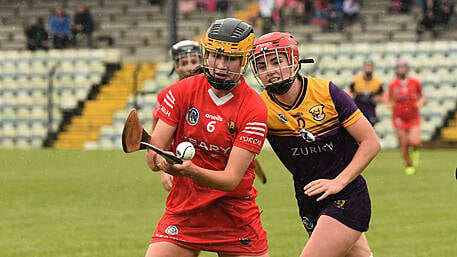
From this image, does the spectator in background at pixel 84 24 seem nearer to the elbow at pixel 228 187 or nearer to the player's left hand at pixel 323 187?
the player's left hand at pixel 323 187

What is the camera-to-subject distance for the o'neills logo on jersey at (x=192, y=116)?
4.93 metres

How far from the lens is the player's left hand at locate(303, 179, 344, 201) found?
5.20 meters

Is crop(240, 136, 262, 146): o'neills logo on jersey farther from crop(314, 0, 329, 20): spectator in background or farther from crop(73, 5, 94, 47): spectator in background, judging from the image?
crop(73, 5, 94, 47): spectator in background

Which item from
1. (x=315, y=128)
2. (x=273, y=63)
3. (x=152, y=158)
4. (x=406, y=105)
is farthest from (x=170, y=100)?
(x=406, y=105)

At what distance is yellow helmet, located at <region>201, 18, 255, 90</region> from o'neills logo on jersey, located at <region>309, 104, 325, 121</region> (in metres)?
0.69

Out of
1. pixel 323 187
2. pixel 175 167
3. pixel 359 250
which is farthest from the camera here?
pixel 359 250

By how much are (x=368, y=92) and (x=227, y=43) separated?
1145 centimetres

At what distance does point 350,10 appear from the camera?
24.9m

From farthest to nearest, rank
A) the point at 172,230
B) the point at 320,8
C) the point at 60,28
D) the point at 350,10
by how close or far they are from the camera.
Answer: the point at 60,28 < the point at 320,8 < the point at 350,10 < the point at 172,230

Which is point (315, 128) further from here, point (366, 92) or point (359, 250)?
point (366, 92)

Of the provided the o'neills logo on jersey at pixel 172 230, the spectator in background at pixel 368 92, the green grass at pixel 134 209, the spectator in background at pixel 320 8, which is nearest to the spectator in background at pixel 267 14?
the spectator in background at pixel 320 8

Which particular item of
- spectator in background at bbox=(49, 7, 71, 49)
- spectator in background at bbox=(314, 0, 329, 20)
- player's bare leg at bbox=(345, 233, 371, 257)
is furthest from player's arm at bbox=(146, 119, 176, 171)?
spectator in background at bbox=(49, 7, 71, 49)

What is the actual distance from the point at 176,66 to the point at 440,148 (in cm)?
1646

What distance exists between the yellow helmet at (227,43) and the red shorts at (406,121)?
13.0 meters
